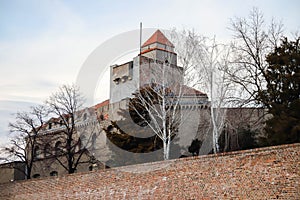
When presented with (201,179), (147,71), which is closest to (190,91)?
(147,71)

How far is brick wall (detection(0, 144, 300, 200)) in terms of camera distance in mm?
10820

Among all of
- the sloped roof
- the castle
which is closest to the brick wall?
the castle

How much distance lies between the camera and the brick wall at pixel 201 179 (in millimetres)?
10820

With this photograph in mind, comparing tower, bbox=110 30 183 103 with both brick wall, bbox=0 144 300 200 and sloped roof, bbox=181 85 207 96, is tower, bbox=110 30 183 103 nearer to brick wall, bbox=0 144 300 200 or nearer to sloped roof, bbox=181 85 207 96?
sloped roof, bbox=181 85 207 96

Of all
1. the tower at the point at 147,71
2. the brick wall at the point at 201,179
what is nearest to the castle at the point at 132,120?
the tower at the point at 147,71

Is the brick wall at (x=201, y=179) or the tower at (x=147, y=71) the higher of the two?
the tower at (x=147, y=71)

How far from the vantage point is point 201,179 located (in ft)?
41.5

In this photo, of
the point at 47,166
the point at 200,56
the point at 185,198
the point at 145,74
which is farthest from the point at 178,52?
the point at 47,166

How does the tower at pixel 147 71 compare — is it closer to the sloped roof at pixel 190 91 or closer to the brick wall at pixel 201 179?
the sloped roof at pixel 190 91

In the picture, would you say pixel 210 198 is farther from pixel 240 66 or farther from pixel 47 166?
pixel 47 166

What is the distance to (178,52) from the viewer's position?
2305 cm

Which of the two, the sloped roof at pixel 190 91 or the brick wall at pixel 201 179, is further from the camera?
the sloped roof at pixel 190 91

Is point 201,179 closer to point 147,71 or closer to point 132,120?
point 132,120

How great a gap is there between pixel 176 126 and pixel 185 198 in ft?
40.8
